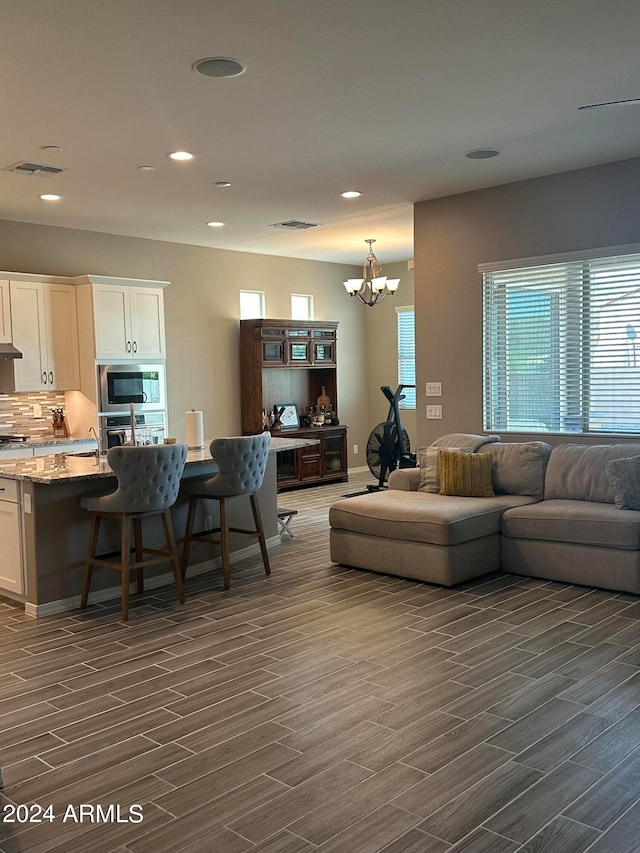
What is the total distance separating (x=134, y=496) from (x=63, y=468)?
65cm

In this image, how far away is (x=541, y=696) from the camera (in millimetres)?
3326

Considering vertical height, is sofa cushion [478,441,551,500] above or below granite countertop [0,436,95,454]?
below

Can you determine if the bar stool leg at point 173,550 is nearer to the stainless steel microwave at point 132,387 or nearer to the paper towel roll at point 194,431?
the paper towel roll at point 194,431

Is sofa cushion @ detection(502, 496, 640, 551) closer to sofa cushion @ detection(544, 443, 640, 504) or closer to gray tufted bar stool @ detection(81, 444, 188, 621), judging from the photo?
sofa cushion @ detection(544, 443, 640, 504)

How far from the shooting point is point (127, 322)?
7.55 meters

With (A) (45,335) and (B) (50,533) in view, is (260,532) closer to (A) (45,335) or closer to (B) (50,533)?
(B) (50,533)

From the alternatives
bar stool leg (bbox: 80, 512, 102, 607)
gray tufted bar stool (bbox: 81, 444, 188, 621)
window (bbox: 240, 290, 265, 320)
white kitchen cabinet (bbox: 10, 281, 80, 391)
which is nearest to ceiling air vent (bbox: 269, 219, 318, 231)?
window (bbox: 240, 290, 265, 320)

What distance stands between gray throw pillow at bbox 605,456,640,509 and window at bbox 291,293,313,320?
19.1 ft

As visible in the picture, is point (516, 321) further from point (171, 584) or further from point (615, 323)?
point (171, 584)

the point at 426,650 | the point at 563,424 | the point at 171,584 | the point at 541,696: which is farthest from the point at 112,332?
the point at 541,696

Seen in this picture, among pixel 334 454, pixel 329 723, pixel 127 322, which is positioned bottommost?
pixel 329 723

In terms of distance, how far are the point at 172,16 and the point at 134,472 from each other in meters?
2.36

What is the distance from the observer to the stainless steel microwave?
24.2 feet

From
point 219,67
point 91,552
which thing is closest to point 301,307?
point 91,552
